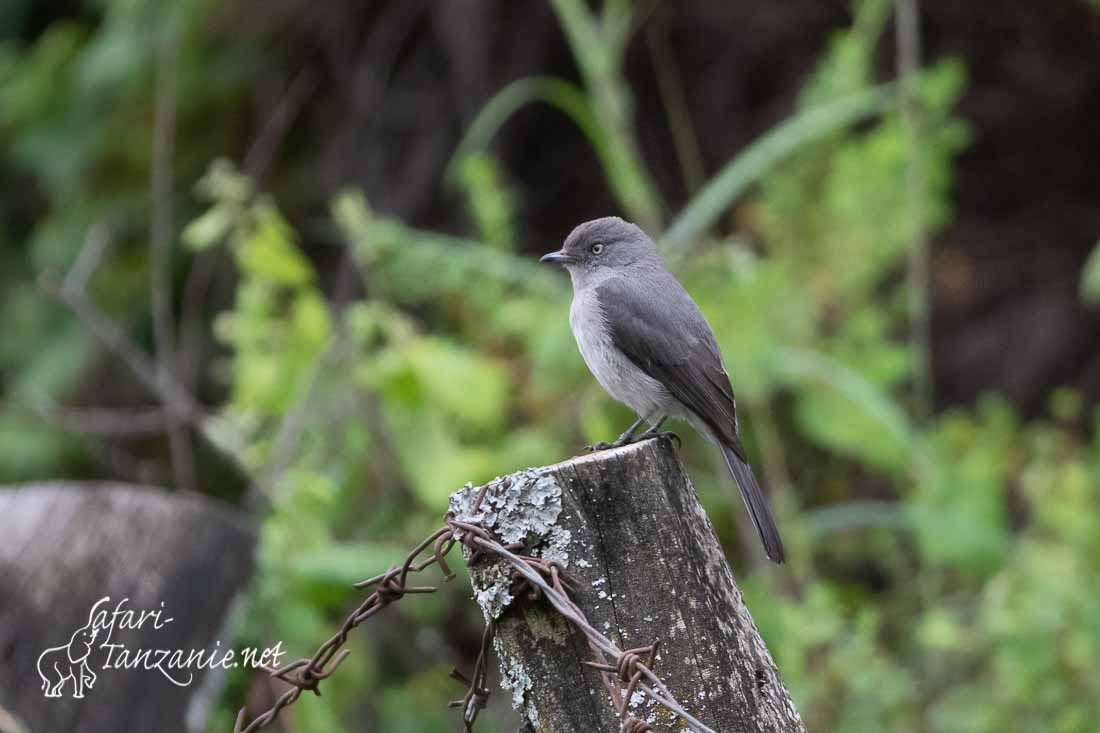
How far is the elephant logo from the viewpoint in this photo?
8.83 ft

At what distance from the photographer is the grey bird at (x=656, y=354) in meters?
3.89

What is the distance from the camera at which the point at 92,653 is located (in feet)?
9.02

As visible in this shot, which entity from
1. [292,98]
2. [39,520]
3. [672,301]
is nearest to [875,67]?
[292,98]

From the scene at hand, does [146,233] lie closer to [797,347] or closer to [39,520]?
[797,347]

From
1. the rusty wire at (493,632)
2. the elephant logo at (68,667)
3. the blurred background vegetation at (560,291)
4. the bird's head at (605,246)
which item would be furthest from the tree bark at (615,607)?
the bird's head at (605,246)

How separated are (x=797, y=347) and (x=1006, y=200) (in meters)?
2.69

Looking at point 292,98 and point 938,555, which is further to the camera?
point 292,98

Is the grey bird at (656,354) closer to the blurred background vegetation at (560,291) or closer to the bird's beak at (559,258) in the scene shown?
the bird's beak at (559,258)

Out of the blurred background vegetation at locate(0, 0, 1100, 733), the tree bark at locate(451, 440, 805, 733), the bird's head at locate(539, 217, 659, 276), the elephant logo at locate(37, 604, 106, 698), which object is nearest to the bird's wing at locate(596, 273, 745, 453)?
the bird's head at locate(539, 217, 659, 276)

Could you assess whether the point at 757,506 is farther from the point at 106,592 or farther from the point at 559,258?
the point at 106,592

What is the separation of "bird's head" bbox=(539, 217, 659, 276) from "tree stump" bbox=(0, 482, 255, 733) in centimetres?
184

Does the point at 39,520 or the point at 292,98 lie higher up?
the point at 292,98

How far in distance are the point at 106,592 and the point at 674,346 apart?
1.89m

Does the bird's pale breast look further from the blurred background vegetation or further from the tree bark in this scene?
the tree bark
